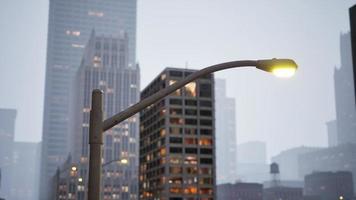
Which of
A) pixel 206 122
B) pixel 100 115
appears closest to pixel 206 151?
pixel 206 122

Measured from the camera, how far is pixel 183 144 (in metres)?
163

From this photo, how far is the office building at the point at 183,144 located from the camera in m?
159

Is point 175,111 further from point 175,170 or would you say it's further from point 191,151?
point 175,170

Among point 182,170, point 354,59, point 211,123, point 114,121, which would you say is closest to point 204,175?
point 182,170

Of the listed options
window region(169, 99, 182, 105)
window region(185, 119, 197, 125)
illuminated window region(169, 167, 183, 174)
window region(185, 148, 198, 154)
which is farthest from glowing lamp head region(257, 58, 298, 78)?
window region(169, 99, 182, 105)

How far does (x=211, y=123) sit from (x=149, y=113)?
30.0 m

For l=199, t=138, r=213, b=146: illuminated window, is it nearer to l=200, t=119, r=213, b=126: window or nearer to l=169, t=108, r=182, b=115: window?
l=200, t=119, r=213, b=126: window

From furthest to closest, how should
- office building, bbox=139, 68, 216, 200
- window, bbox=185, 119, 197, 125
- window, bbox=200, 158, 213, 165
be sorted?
window, bbox=185, 119, 197, 125
window, bbox=200, 158, 213, 165
office building, bbox=139, 68, 216, 200

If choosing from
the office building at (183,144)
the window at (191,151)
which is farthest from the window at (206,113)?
the window at (191,151)

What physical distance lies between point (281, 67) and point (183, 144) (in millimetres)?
156788

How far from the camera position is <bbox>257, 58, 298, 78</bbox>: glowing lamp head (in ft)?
23.7

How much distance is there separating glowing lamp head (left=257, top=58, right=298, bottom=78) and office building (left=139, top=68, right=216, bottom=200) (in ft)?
496

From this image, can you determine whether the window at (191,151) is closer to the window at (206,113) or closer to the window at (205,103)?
the window at (206,113)

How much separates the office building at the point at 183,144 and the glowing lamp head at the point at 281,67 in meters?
151
